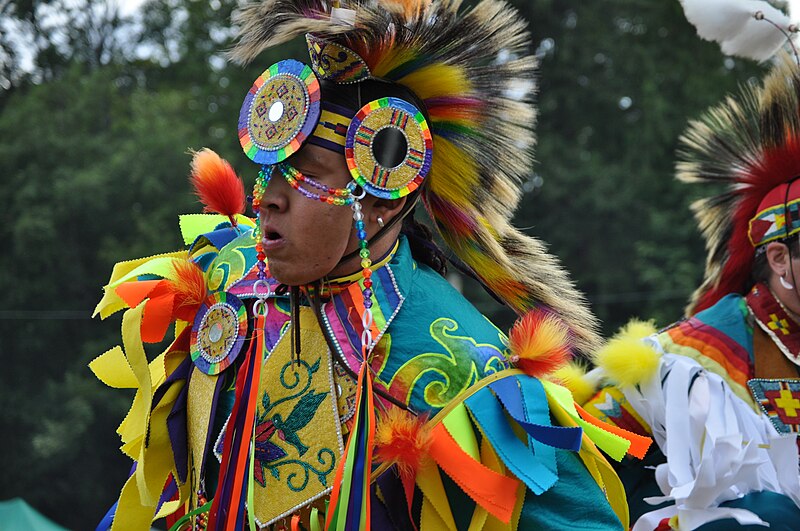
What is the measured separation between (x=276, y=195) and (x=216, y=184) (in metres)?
0.43

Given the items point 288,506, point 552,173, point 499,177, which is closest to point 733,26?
point 499,177

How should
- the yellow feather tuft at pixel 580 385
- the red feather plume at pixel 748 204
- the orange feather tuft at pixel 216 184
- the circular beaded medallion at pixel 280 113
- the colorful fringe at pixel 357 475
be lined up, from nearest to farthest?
1. the colorful fringe at pixel 357 475
2. the circular beaded medallion at pixel 280 113
3. the orange feather tuft at pixel 216 184
4. the yellow feather tuft at pixel 580 385
5. the red feather plume at pixel 748 204

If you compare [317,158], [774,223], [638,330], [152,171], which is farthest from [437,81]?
[152,171]

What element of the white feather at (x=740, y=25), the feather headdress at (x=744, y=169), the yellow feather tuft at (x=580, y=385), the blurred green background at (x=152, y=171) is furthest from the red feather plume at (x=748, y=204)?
the blurred green background at (x=152, y=171)

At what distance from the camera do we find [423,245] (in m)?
2.55

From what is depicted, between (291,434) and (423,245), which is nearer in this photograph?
(291,434)

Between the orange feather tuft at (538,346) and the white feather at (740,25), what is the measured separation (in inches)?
92.6

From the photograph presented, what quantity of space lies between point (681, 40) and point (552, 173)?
290cm

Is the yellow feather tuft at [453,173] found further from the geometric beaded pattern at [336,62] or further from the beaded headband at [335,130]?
the geometric beaded pattern at [336,62]

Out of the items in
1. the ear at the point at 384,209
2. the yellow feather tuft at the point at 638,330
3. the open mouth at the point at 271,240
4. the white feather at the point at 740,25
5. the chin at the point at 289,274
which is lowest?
the yellow feather tuft at the point at 638,330

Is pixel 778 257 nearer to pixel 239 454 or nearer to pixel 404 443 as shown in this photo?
pixel 404 443

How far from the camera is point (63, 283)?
11031 millimetres

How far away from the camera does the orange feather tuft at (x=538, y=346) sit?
224 centimetres

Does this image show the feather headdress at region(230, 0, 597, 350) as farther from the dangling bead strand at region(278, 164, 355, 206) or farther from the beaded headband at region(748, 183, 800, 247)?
the beaded headband at region(748, 183, 800, 247)
